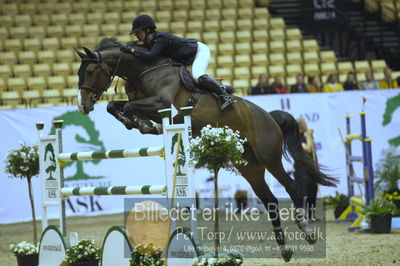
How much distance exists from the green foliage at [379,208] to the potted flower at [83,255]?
379 centimetres

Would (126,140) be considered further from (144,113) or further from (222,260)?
(222,260)

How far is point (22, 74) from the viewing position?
40.8 ft

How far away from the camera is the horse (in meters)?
6.05

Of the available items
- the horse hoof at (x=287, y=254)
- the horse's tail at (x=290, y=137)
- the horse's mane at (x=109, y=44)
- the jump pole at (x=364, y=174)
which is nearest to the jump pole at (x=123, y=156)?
the horse's mane at (x=109, y=44)

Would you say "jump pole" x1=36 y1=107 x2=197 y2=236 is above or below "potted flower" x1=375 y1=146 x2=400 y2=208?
above

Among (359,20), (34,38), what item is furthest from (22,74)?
(359,20)

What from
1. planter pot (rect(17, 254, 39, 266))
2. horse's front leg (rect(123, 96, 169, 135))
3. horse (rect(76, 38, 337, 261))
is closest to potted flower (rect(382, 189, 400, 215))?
horse (rect(76, 38, 337, 261))

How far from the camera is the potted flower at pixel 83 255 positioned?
532cm

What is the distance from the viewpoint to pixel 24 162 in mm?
6418

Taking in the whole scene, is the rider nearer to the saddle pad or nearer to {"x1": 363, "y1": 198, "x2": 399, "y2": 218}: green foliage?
the saddle pad

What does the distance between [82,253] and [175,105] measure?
171cm

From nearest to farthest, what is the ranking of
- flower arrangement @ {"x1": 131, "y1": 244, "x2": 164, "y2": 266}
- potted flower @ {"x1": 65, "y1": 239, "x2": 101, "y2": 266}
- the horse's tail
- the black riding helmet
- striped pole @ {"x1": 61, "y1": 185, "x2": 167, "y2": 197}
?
1. flower arrangement @ {"x1": 131, "y1": 244, "x2": 164, "y2": 266}
2. striped pole @ {"x1": 61, "y1": 185, "x2": 167, "y2": 197}
3. potted flower @ {"x1": 65, "y1": 239, "x2": 101, "y2": 266}
4. the black riding helmet
5. the horse's tail

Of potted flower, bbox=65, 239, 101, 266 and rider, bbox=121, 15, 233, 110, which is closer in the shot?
potted flower, bbox=65, 239, 101, 266

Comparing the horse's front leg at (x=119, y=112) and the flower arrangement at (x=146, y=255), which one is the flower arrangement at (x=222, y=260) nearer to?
the flower arrangement at (x=146, y=255)
